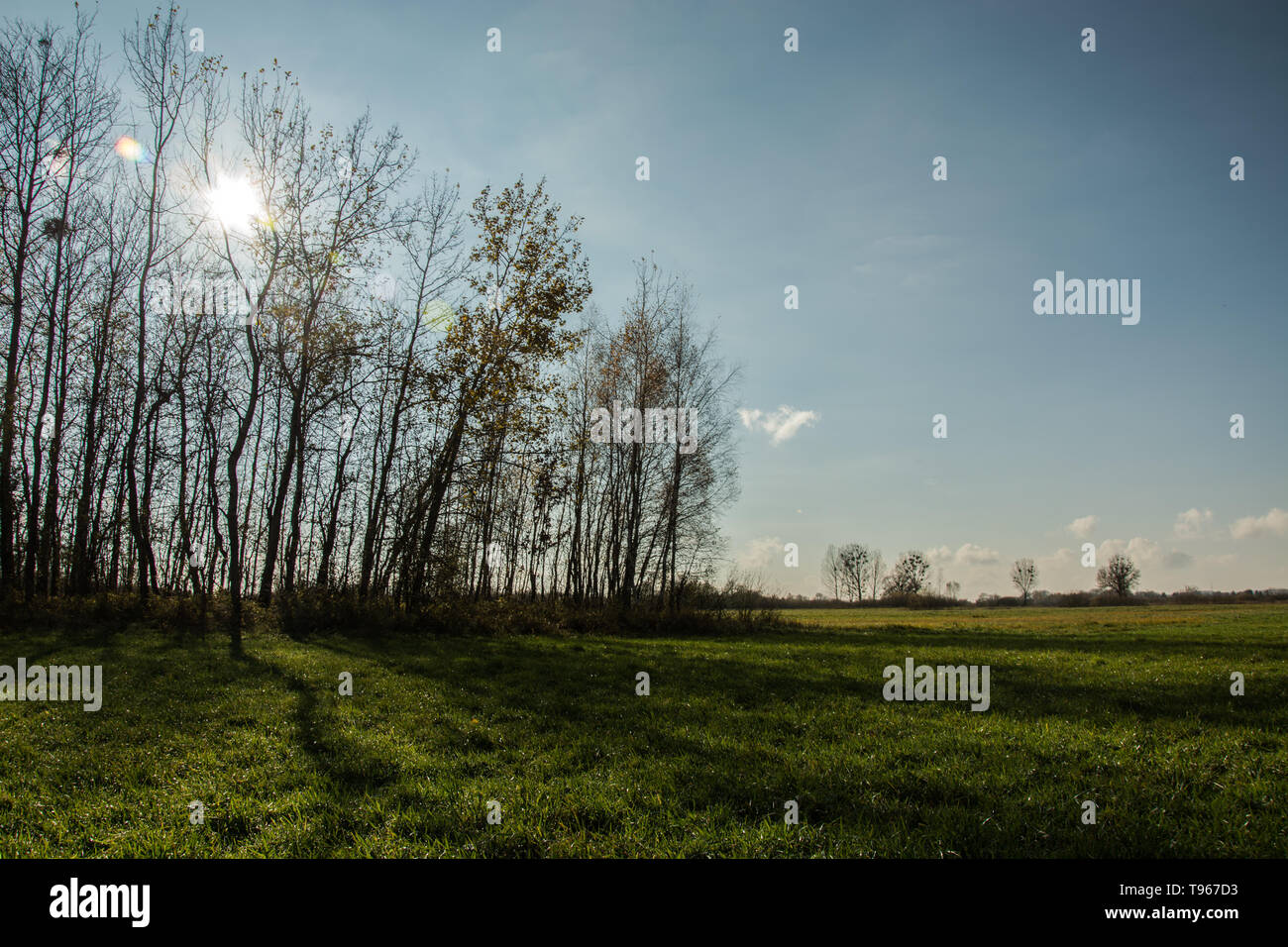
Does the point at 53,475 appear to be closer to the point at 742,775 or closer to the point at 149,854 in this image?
the point at 149,854

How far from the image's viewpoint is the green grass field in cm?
455

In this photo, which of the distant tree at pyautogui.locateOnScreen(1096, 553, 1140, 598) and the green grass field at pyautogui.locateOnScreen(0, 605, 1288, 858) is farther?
the distant tree at pyautogui.locateOnScreen(1096, 553, 1140, 598)

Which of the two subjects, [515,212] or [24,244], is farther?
[515,212]

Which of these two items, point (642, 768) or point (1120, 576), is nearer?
point (642, 768)

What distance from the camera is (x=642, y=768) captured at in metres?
6.16

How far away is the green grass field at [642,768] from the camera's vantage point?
14.9 ft

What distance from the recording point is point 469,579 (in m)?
33.9

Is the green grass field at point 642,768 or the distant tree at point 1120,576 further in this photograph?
the distant tree at point 1120,576

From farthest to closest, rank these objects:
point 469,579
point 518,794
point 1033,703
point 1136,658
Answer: point 469,579
point 1136,658
point 1033,703
point 518,794

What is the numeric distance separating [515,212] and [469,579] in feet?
62.8

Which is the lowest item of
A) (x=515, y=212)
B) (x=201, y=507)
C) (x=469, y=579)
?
(x=469, y=579)
